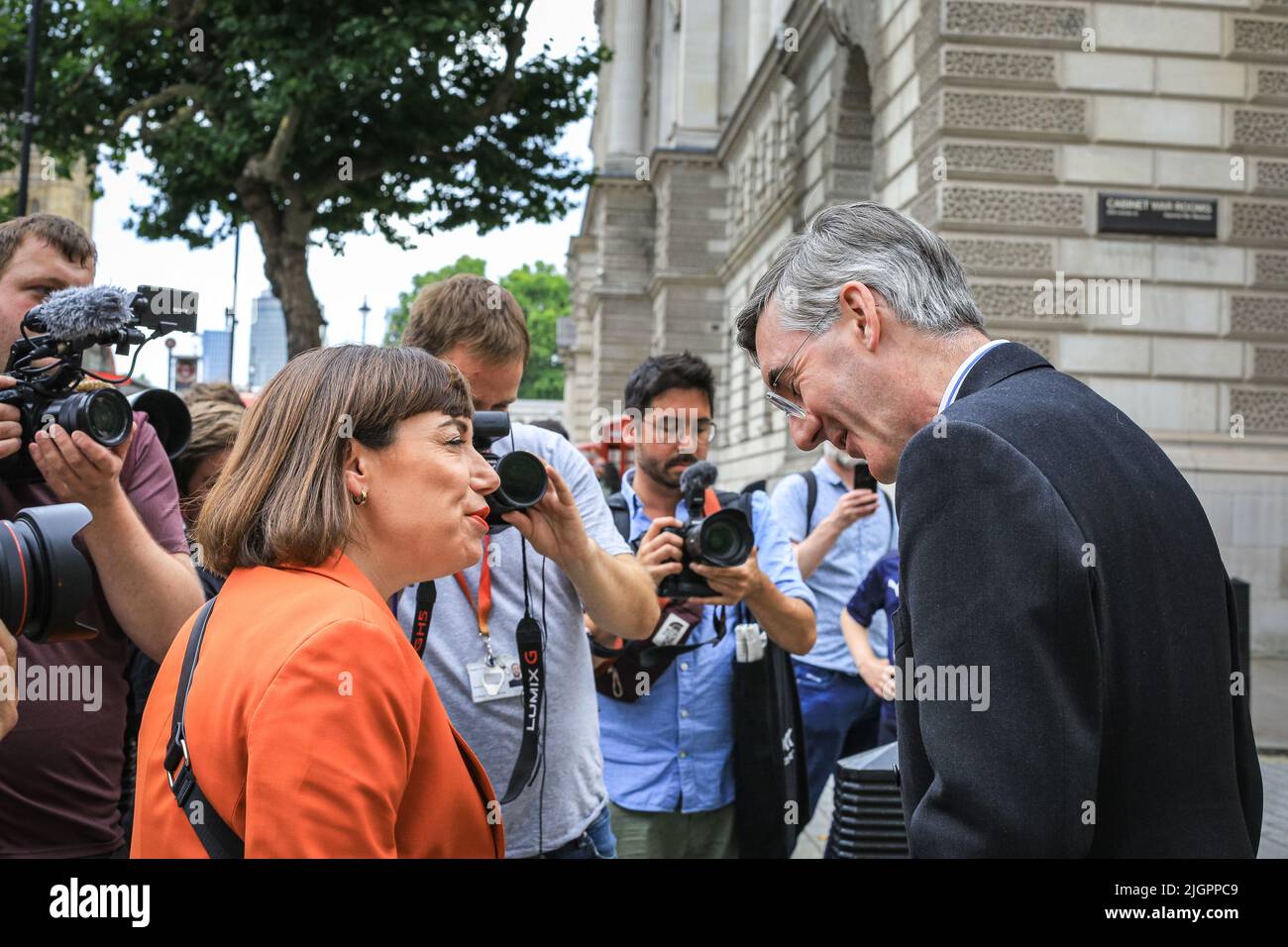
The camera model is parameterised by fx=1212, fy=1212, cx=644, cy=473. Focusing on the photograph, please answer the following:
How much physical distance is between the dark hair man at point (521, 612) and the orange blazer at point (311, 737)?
989 millimetres

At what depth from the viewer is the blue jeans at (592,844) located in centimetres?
290

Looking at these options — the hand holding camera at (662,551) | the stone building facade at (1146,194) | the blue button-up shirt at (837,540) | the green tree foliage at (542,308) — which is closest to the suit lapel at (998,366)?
the hand holding camera at (662,551)

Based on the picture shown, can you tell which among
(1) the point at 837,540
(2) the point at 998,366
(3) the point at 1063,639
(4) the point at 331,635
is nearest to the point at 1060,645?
(3) the point at 1063,639

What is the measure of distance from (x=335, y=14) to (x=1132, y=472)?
17451mm

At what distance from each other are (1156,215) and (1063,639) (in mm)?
11569

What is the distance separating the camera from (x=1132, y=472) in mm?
1636

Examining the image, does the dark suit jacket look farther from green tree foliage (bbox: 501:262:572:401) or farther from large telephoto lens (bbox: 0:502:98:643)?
green tree foliage (bbox: 501:262:572:401)

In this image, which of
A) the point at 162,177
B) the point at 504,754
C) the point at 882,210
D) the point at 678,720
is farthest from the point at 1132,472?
the point at 162,177

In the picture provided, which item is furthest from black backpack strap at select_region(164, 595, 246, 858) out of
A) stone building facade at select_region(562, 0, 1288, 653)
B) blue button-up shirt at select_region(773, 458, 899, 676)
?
stone building facade at select_region(562, 0, 1288, 653)

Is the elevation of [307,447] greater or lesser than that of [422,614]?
greater

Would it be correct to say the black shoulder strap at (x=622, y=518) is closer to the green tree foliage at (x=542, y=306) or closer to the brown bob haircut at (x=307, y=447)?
the brown bob haircut at (x=307, y=447)

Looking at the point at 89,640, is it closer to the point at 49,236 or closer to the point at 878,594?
the point at 49,236

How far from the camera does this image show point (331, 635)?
1.67 metres

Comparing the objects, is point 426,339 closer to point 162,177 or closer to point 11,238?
point 11,238
